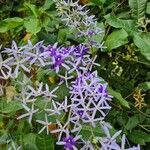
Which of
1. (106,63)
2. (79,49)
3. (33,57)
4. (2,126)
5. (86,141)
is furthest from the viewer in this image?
(106,63)

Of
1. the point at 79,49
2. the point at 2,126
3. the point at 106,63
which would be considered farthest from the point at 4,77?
the point at 106,63

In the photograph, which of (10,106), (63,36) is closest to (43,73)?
(10,106)

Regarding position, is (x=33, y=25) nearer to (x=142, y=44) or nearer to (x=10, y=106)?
(x=142, y=44)

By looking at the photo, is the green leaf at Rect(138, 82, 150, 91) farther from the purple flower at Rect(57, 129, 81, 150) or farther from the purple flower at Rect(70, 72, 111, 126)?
the purple flower at Rect(57, 129, 81, 150)

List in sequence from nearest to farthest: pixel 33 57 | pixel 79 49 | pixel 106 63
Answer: pixel 33 57 < pixel 79 49 < pixel 106 63

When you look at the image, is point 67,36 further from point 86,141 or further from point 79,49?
point 86,141

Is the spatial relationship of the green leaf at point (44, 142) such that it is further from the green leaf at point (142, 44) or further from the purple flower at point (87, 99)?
the green leaf at point (142, 44)
